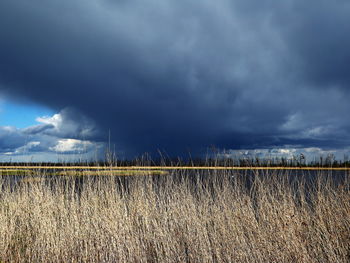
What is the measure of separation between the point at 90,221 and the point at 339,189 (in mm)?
7032

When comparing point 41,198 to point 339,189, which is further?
point 339,189

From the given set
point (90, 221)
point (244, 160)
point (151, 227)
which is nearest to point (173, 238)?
point (151, 227)

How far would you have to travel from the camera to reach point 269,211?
7.29 m

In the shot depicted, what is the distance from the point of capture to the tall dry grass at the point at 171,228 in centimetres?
588

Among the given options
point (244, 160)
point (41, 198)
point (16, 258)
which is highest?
point (244, 160)

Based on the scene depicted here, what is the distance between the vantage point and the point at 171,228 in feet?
22.5

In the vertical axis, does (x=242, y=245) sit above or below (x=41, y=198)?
below

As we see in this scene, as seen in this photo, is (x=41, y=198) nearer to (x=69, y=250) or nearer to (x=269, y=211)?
(x=69, y=250)

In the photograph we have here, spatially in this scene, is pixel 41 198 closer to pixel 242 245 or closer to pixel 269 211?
pixel 242 245

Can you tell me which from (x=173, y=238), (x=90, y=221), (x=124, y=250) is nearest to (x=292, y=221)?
(x=173, y=238)

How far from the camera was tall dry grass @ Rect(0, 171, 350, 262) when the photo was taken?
19.3 feet

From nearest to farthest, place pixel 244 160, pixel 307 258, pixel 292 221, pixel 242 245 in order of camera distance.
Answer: pixel 307 258, pixel 242 245, pixel 292 221, pixel 244 160

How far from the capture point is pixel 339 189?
875 cm

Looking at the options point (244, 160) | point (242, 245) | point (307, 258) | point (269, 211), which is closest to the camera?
point (307, 258)
